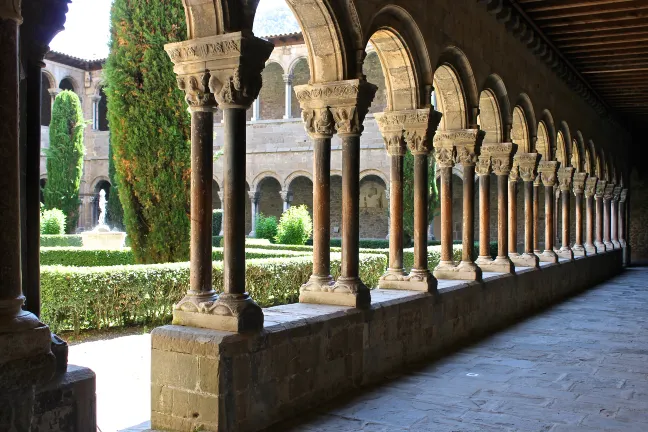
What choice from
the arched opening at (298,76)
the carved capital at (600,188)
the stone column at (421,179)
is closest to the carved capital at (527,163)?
the stone column at (421,179)

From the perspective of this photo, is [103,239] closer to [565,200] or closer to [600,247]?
[565,200]

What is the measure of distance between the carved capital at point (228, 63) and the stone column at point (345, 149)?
1.03m

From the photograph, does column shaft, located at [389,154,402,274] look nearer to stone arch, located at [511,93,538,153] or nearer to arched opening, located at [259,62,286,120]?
stone arch, located at [511,93,538,153]

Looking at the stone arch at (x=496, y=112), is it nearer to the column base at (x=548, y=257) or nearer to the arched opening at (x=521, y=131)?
the arched opening at (x=521, y=131)

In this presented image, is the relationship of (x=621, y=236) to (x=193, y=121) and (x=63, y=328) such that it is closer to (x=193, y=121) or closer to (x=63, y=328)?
(x=63, y=328)

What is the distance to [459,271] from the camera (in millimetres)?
6895

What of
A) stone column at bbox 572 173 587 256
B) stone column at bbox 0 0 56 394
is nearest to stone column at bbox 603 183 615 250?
stone column at bbox 572 173 587 256

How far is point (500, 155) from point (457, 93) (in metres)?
→ 1.62

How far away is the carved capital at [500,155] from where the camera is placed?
8.26m

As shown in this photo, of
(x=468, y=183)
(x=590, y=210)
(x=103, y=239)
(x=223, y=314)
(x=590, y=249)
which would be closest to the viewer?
(x=223, y=314)

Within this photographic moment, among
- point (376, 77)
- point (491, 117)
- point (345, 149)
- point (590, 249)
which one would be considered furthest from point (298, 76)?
point (345, 149)

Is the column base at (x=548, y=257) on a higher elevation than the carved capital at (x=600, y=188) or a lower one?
lower

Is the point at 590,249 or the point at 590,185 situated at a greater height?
the point at 590,185

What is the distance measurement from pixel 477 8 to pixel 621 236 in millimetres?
12880
